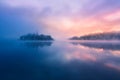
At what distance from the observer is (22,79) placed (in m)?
17.1

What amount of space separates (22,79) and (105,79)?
948 cm

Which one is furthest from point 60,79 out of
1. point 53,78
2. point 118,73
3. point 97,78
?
point 118,73

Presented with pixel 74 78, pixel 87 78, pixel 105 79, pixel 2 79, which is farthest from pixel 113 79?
pixel 2 79

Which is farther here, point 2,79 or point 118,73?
point 118,73

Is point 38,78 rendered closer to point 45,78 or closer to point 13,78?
point 45,78

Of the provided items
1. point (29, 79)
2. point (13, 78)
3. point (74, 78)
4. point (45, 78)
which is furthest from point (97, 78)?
point (13, 78)

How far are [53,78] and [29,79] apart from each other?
274cm

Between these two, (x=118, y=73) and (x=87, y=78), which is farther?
(x=118, y=73)

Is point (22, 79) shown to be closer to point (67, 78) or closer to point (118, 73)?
point (67, 78)

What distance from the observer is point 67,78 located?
57.2 feet

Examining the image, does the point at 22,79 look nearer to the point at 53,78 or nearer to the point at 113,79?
the point at 53,78

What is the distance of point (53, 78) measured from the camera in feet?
56.7

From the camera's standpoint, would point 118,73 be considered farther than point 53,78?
Yes

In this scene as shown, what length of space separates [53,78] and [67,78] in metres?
1.63
